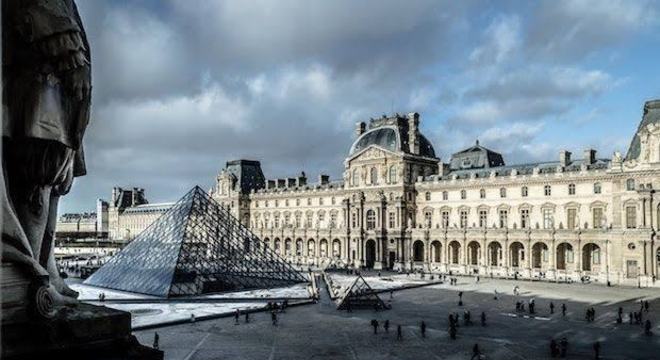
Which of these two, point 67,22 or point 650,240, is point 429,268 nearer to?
point 650,240

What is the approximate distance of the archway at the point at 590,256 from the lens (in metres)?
50.6

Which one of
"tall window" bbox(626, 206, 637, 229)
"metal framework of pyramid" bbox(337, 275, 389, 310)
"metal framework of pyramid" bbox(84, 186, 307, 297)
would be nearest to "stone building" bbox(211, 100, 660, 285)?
"tall window" bbox(626, 206, 637, 229)

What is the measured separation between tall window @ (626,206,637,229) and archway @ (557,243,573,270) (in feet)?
20.9

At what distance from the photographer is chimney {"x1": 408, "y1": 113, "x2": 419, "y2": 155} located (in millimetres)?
65812

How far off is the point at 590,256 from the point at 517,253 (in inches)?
298

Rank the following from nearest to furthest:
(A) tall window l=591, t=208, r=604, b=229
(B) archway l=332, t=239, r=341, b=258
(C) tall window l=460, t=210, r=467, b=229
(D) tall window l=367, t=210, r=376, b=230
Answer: (A) tall window l=591, t=208, r=604, b=229
(C) tall window l=460, t=210, r=467, b=229
(D) tall window l=367, t=210, r=376, b=230
(B) archway l=332, t=239, r=341, b=258

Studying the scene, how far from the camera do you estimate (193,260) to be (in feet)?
135

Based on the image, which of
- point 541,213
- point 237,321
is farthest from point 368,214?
point 237,321

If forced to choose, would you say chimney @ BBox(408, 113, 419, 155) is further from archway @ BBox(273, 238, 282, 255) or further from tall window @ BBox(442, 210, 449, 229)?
archway @ BBox(273, 238, 282, 255)

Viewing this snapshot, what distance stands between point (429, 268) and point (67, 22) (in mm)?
58838

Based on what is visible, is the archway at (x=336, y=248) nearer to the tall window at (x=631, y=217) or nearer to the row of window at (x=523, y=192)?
the row of window at (x=523, y=192)

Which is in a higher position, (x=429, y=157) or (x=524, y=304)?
(x=429, y=157)

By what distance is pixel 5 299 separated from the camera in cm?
395

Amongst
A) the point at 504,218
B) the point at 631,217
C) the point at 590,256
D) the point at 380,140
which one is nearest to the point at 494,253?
the point at 504,218
